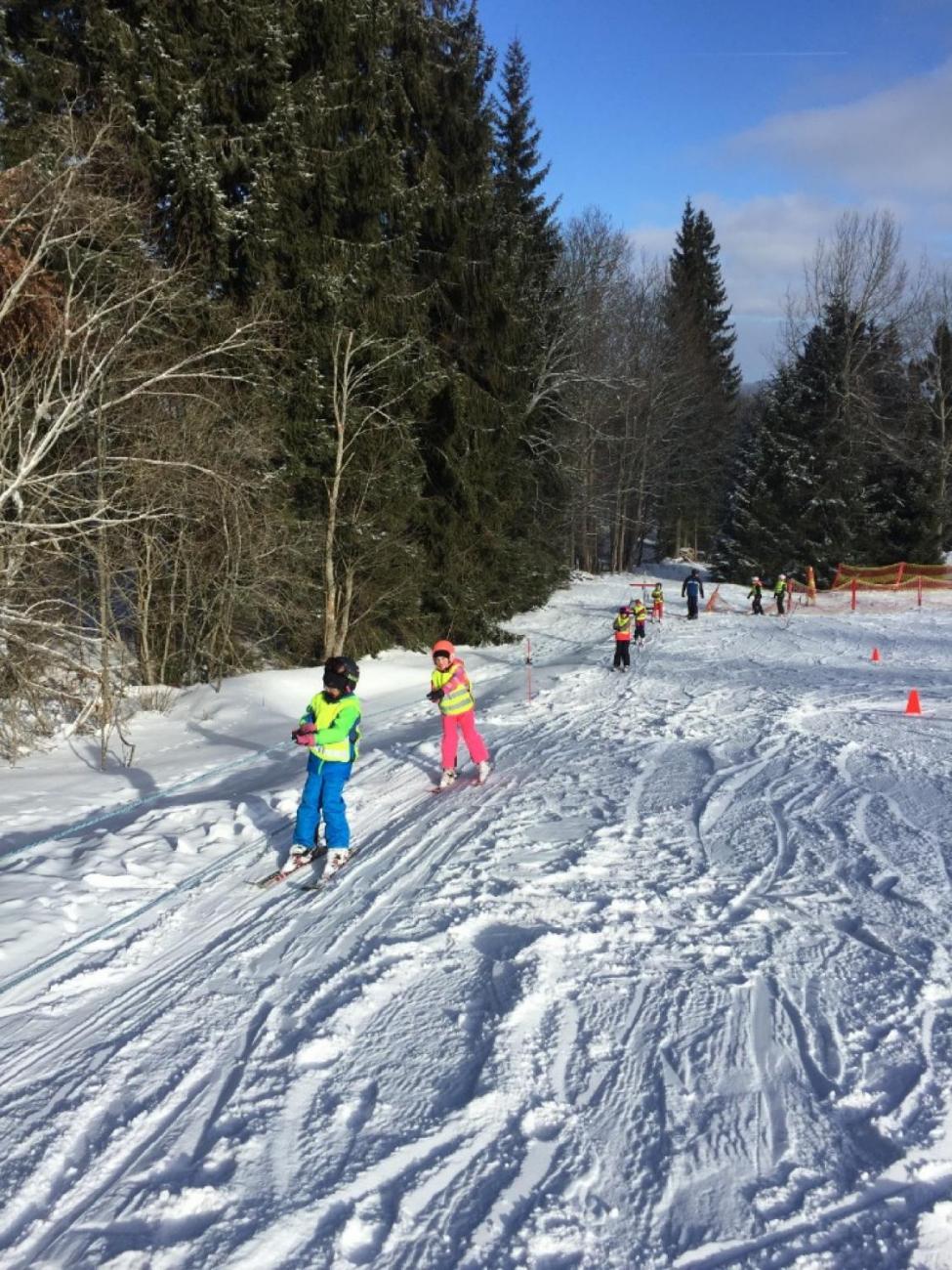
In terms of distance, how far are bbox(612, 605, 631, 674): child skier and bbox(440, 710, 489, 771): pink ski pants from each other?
27.7 ft

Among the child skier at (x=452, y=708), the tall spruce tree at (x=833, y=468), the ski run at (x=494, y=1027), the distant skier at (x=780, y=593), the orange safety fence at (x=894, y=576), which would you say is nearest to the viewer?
the ski run at (x=494, y=1027)

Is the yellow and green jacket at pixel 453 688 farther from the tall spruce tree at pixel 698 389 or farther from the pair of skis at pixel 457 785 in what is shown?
the tall spruce tree at pixel 698 389

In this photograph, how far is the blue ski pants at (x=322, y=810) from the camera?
20.9 ft

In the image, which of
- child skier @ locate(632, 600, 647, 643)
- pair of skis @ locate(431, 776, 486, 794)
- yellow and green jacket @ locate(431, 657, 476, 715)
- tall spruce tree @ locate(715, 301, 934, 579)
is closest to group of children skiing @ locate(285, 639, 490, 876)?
pair of skis @ locate(431, 776, 486, 794)

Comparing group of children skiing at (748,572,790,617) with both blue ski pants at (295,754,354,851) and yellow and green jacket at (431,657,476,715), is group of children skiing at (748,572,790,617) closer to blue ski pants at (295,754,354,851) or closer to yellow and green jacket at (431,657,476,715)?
yellow and green jacket at (431,657,476,715)

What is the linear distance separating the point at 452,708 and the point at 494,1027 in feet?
15.7

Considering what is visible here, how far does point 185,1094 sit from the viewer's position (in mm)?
3697

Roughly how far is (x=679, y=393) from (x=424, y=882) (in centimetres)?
4086

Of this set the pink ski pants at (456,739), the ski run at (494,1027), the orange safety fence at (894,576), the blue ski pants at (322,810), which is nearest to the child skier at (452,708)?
the pink ski pants at (456,739)

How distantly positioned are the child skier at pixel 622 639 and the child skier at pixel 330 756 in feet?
36.2

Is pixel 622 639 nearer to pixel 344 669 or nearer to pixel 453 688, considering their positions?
pixel 453 688

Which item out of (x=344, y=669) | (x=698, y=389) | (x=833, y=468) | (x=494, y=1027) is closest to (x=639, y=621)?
(x=344, y=669)

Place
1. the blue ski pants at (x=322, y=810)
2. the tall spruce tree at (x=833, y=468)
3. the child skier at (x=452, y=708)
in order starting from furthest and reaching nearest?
the tall spruce tree at (x=833, y=468)
the child skier at (x=452, y=708)
the blue ski pants at (x=322, y=810)

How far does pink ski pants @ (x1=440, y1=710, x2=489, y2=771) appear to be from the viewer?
8734 millimetres
